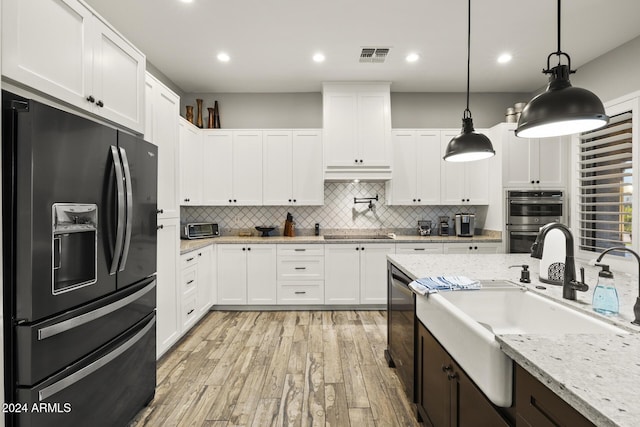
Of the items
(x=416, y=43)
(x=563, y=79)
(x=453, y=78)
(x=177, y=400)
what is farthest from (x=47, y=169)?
(x=453, y=78)

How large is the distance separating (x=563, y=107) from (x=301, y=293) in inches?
134

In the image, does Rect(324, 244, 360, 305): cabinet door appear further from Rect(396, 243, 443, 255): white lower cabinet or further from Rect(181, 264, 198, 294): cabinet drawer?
Rect(181, 264, 198, 294): cabinet drawer

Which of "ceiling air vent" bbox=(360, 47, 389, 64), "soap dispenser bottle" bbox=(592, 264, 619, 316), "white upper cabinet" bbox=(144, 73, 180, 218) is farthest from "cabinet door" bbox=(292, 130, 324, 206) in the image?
"soap dispenser bottle" bbox=(592, 264, 619, 316)

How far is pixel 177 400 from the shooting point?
7.27ft

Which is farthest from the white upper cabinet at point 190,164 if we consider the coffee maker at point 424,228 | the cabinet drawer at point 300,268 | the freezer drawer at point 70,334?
the coffee maker at point 424,228

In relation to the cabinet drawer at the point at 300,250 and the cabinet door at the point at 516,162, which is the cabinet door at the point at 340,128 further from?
the cabinet door at the point at 516,162

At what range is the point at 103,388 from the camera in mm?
1622

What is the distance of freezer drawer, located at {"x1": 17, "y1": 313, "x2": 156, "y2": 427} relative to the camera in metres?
1.30

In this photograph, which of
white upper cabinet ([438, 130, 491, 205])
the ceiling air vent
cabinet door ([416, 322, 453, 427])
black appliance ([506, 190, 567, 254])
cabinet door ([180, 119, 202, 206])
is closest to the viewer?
cabinet door ([416, 322, 453, 427])

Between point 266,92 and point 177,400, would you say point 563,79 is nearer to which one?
point 177,400

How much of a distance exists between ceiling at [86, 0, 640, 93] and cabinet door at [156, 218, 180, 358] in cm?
174

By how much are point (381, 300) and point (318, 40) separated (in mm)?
3002

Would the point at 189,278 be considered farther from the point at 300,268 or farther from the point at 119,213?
the point at 119,213

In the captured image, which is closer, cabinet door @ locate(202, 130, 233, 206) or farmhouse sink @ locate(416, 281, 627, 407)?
farmhouse sink @ locate(416, 281, 627, 407)
